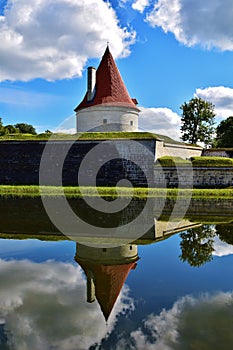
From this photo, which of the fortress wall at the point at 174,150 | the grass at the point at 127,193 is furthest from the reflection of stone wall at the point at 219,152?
the grass at the point at 127,193

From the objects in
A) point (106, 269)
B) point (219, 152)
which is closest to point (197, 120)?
point (219, 152)

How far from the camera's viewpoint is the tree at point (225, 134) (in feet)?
104

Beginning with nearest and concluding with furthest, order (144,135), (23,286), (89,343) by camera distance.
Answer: (89,343)
(23,286)
(144,135)

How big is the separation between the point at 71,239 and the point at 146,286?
2.54 meters

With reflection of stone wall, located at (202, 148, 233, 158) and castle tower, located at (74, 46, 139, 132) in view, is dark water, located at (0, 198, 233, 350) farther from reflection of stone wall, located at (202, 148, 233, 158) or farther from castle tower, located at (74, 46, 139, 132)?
reflection of stone wall, located at (202, 148, 233, 158)

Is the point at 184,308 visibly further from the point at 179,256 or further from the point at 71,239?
the point at 71,239

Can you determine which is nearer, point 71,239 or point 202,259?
point 202,259

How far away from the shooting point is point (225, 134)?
107ft

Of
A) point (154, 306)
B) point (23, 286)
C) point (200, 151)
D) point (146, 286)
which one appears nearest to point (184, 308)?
point (154, 306)

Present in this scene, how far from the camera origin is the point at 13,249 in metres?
5.93

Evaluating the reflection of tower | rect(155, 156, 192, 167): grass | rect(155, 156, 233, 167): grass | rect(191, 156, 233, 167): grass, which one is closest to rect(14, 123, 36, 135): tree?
rect(155, 156, 192, 167): grass

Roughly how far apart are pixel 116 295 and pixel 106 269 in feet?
2.63

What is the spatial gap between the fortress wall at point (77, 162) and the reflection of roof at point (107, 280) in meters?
10.4

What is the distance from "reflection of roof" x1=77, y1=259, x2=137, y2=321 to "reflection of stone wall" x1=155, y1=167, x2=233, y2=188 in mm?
10058
